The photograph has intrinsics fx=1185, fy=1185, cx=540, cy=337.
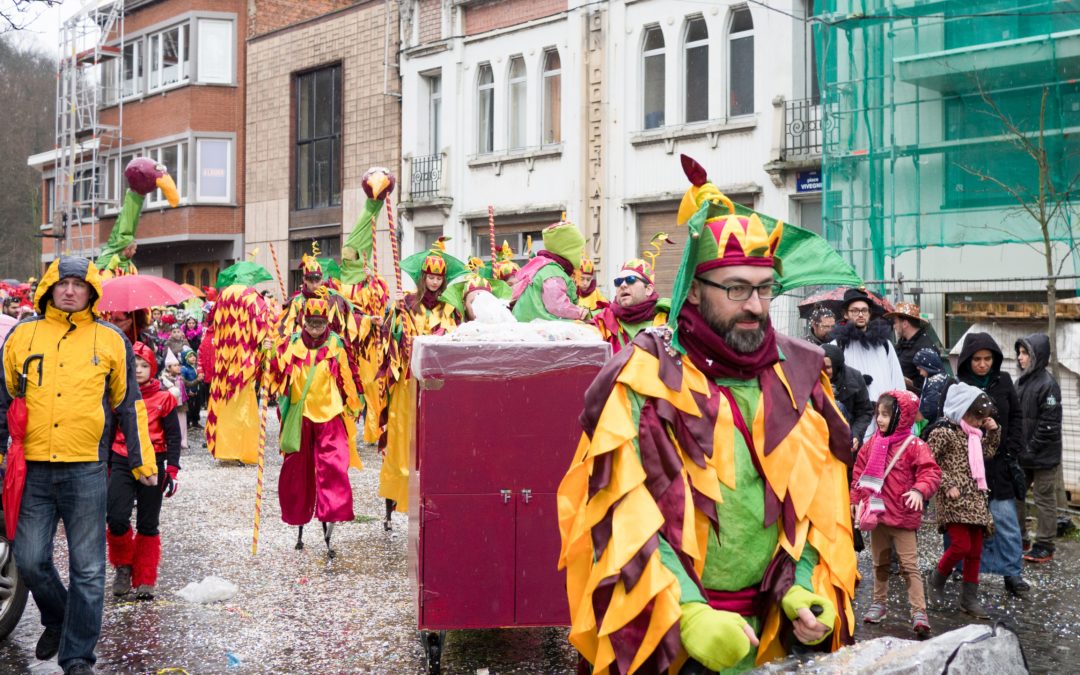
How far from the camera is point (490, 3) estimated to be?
23359mm

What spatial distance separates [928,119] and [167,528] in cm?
1079

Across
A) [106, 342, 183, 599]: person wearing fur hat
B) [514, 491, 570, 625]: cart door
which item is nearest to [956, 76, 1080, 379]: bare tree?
[514, 491, 570, 625]: cart door

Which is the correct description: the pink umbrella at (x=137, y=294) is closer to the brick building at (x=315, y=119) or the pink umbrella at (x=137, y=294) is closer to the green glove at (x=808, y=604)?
the green glove at (x=808, y=604)

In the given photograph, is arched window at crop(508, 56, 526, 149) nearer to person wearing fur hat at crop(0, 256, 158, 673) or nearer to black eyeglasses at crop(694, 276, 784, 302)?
person wearing fur hat at crop(0, 256, 158, 673)

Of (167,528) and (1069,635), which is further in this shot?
(167,528)

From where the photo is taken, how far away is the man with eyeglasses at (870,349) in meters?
8.95

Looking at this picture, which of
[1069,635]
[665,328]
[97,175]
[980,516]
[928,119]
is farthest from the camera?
[97,175]

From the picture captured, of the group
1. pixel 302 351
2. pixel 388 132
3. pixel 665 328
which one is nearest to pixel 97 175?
pixel 388 132

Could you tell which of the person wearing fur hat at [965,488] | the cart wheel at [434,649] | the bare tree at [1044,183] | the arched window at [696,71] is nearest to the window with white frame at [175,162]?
the arched window at [696,71]

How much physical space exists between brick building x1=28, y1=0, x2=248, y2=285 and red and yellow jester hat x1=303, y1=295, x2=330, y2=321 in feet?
75.0

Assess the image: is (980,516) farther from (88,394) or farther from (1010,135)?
(1010,135)

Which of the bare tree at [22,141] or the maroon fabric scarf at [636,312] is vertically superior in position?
the bare tree at [22,141]

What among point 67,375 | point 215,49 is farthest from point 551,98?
point 67,375

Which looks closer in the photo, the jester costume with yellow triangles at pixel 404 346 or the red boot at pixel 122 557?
the red boot at pixel 122 557
